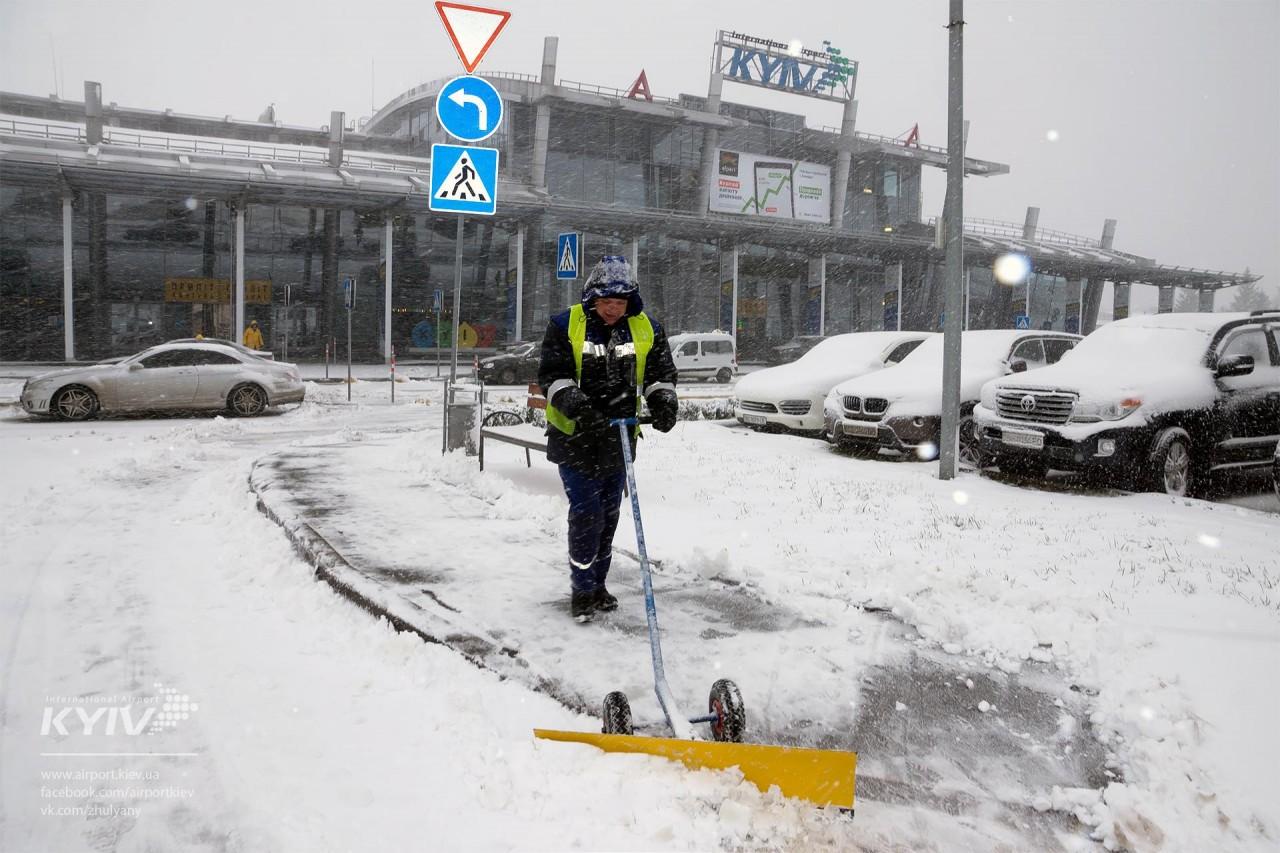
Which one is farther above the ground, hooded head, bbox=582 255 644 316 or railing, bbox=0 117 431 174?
railing, bbox=0 117 431 174

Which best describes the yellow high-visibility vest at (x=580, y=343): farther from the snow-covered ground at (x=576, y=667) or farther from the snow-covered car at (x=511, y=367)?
the snow-covered car at (x=511, y=367)

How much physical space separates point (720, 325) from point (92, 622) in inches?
1413

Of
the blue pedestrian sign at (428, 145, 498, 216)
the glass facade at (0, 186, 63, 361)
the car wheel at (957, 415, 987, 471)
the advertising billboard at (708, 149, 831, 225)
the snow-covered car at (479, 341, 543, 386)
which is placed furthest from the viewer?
the advertising billboard at (708, 149, 831, 225)

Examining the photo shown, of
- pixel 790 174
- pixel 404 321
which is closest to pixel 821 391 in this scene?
pixel 404 321

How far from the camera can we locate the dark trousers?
4.27 meters

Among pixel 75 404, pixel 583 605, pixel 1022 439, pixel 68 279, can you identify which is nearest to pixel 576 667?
pixel 583 605

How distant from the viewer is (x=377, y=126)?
42469 mm

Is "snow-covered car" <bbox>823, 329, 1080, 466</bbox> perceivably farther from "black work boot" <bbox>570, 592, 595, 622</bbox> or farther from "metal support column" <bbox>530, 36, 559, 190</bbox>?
"metal support column" <bbox>530, 36, 559, 190</bbox>

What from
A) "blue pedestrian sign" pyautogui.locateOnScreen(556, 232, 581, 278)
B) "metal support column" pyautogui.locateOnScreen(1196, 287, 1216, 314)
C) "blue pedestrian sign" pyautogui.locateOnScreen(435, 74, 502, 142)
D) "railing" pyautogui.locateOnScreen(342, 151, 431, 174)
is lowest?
"blue pedestrian sign" pyautogui.locateOnScreen(556, 232, 581, 278)

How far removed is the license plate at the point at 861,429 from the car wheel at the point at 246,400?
10257mm

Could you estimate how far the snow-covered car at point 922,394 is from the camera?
1006cm

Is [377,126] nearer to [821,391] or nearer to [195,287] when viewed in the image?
[195,287]

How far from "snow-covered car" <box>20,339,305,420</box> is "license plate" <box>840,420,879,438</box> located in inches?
402

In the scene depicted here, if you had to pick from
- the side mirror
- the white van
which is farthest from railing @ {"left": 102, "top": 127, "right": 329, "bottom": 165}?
the side mirror
